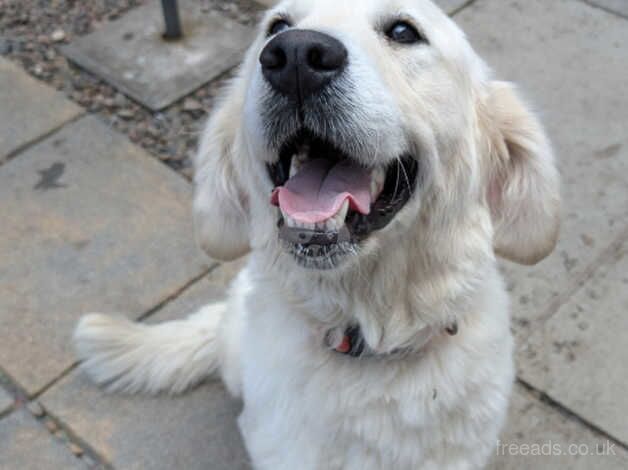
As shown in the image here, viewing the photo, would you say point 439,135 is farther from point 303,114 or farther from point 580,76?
point 580,76

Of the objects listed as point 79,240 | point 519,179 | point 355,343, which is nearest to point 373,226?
point 355,343

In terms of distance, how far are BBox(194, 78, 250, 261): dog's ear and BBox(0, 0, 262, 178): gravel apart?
1.44m

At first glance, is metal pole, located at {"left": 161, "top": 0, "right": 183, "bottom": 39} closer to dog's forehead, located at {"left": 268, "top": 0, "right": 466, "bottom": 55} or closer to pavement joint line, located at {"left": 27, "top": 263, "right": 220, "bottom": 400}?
pavement joint line, located at {"left": 27, "top": 263, "right": 220, "bottom": 400}

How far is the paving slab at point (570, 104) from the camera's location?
322 centimetres

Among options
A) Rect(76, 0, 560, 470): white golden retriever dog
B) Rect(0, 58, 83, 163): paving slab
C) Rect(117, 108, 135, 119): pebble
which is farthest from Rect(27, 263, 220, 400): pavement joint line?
Result: Rect(0, 58, 83, 163): paving slab

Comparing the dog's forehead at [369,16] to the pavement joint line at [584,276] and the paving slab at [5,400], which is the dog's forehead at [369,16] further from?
the paving slab at [5,400]

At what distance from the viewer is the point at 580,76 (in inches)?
161

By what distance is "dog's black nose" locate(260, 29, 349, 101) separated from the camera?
1.62 metres

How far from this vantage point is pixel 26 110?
3.94 meters

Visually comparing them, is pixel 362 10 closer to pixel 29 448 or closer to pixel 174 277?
pixel 174 277

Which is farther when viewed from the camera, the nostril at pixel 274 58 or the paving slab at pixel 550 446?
the paving slab at pixel 550 446

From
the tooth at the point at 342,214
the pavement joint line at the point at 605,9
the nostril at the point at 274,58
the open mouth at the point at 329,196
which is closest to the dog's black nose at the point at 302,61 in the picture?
the nostril at the point at 274,58

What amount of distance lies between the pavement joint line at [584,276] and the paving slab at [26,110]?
8.38ft

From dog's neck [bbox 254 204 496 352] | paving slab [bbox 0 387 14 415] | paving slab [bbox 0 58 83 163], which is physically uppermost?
dog's neck [bbox 254 204 496 352]
